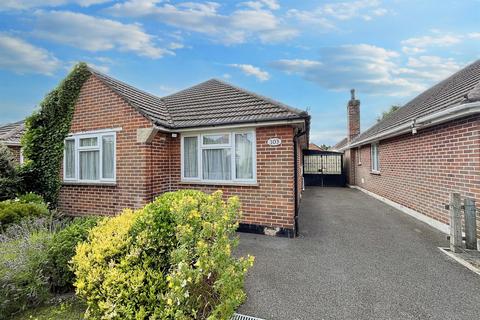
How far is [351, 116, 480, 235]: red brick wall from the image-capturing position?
5.38 metres

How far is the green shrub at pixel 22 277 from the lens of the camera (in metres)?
3.07

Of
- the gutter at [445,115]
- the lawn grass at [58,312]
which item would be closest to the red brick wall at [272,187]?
the gutter at [445,115]

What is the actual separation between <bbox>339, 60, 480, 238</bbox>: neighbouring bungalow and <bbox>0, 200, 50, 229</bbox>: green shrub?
11017 mm

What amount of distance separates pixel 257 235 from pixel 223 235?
3.87 m

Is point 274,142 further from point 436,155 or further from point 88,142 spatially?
point 88,142

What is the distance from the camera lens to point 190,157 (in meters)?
7.66

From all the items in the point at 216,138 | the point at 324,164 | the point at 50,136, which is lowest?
the point at 324,164

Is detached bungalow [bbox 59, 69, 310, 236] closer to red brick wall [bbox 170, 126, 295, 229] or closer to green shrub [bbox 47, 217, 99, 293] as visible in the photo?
red brick wall [bbox 170, 126, 295, 229]

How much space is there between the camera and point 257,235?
252 inches

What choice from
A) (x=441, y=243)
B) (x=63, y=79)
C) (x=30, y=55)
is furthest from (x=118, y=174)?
(x=441, y=243)

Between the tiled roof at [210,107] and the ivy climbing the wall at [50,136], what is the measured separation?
3.92 ft

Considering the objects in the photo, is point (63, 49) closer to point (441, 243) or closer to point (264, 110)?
point (264, 110)

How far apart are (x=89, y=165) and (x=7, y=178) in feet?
9.49

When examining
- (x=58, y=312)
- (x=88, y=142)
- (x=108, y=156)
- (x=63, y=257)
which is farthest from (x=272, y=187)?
(x=88, y=142)
